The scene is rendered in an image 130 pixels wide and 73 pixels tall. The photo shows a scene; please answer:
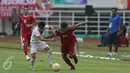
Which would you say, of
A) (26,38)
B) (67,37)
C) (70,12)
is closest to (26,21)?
(26,38)

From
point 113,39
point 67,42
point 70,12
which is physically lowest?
point 70,12

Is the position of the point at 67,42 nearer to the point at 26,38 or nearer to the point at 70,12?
the point at 26,38

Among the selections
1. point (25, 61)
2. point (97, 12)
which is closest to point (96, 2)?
point (97, 12)

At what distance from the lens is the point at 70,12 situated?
45.1 metres

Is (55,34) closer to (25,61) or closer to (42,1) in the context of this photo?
(25,61)

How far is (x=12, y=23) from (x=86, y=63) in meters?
25.8

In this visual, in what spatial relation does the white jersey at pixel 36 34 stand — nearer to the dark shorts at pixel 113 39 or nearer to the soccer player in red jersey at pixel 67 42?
the soccer player in red jersey at pixel 67 42

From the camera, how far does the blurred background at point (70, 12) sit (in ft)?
145

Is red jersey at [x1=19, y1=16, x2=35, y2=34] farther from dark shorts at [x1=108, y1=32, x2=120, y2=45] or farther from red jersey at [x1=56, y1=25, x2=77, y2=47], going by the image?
dark shorts at [x1=108, y1=32, x2=120, y2=45]

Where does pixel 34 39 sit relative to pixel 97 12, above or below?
above

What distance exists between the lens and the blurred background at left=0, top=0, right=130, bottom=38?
4406 centimetres

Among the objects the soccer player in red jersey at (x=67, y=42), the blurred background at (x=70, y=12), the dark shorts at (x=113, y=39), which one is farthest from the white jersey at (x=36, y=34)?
the blurred background at (x=70, y=12)

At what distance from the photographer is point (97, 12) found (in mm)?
44281

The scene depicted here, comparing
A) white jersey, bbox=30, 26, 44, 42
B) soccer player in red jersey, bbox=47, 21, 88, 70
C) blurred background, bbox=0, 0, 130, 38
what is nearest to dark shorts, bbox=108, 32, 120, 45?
soccer player in red jersey, bbox=47, 21, 88, 70
